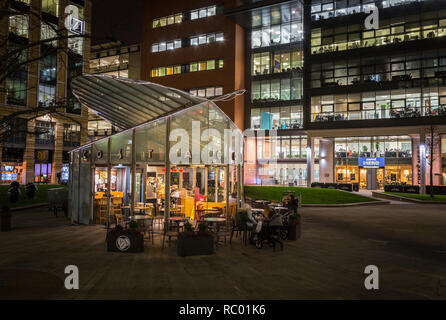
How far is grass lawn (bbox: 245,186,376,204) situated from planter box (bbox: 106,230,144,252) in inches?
760

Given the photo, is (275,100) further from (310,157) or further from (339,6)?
(339,6)

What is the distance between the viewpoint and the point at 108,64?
217 ft

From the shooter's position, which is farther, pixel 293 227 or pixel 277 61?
pixel 277 61

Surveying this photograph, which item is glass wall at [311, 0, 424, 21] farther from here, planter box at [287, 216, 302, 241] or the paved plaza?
planter box at [287, 216, 302, 241]

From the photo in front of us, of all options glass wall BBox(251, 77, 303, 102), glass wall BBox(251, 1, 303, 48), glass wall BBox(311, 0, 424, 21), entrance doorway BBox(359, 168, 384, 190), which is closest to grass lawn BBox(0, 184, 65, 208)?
glass wall BBox(251, 77, 303, 102)

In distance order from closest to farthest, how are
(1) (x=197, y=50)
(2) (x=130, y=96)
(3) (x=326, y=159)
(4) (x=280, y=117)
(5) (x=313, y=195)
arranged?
(2) (x=130, y=96)
(5) (x=313, y=195)
(3) (x=326, y=159)
(1) (x=197, y=50)
(4) (x=280, y=117)

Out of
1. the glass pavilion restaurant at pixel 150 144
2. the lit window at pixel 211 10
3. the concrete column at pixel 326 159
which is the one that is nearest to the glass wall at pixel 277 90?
the concrete column at pixel 326 159

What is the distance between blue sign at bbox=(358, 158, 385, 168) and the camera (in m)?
40.5

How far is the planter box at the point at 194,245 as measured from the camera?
9.54 meters

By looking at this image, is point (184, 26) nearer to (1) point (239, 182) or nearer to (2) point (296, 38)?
(2) point (296, 38)

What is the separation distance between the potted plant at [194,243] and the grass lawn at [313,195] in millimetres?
18522

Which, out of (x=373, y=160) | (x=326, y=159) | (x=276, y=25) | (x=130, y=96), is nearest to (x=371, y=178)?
(x=373, y=160)

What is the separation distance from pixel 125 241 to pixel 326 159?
37035 mm
